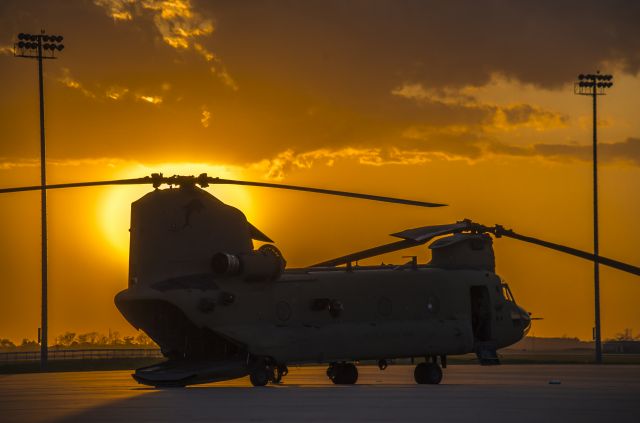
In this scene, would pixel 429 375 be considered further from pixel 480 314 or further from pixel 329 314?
pixel 329 314

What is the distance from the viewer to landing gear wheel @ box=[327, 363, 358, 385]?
151 feet

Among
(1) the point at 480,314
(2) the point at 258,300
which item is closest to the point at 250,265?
(2) the point at 258,300

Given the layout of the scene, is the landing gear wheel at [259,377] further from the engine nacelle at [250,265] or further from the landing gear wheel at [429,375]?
the landing gear wheel at [429,375]

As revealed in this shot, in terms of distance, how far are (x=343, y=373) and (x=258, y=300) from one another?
533cm

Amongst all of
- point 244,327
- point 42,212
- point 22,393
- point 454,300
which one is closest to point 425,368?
point 454,300

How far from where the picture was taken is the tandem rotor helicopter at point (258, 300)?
137 ft

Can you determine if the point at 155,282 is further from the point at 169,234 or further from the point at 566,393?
the point at 566,393

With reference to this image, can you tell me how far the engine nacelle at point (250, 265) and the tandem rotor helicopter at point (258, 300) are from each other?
0.03 meters

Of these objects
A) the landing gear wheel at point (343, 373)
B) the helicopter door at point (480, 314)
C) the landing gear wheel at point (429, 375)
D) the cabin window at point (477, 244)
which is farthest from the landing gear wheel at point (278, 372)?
the cabin window at point (477, 244)

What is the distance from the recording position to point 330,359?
44062 mm

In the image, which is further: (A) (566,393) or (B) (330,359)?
(B) (330,359)

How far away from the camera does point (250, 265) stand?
4228cm

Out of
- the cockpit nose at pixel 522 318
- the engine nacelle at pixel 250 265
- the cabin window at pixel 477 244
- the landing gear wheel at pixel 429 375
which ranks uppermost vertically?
the cabin window at pixel 477 244

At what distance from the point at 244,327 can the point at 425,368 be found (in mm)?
7804
